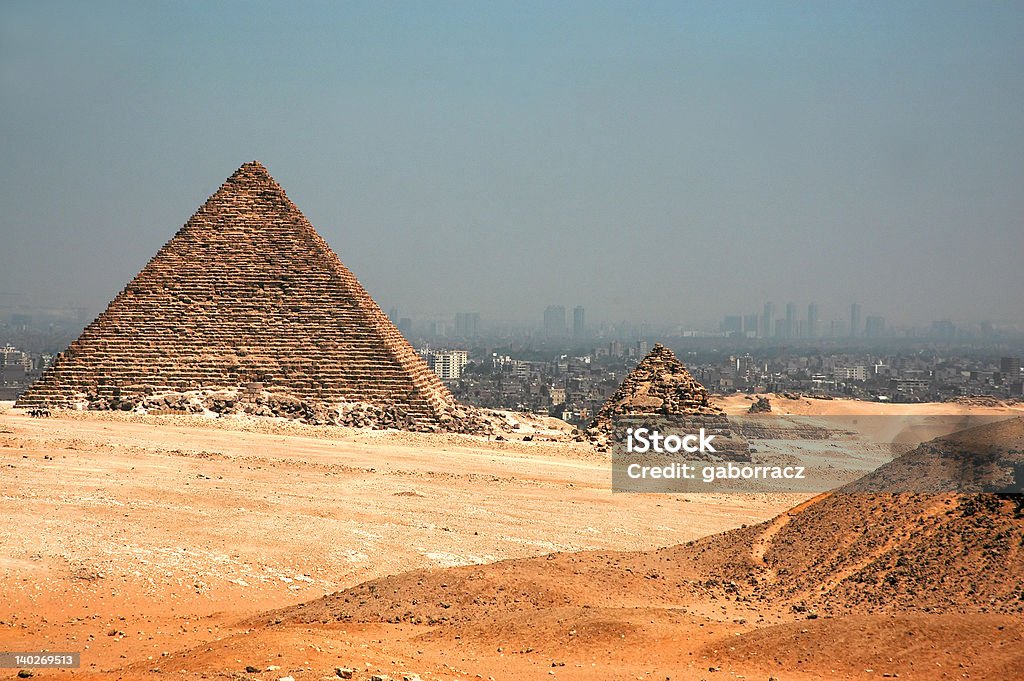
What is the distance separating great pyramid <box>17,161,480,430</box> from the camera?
28250mm

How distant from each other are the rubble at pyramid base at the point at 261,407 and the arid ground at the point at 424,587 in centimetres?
1018

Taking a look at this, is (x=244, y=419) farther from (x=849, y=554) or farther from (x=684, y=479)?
(x=849, y=554)

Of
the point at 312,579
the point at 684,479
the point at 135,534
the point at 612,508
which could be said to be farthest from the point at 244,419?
the point at 312,579

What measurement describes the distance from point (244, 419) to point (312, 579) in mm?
17165

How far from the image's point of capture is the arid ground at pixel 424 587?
6398 millimetres

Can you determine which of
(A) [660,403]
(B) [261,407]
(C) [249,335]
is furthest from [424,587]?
(C) [249,335]

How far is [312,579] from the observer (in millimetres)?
9992

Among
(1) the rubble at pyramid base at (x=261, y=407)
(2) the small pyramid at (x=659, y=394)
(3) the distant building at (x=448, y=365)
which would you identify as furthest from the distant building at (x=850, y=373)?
(1) the rubble at pyramid base at (x=261, y=407)

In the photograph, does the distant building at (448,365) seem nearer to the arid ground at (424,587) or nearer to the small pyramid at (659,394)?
the small pyramid at (659,394)

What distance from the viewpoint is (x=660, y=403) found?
25891 mm

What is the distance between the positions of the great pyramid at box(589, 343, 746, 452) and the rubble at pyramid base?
3.94 meters

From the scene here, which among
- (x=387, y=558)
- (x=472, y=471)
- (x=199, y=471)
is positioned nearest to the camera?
(x=387, y=558)

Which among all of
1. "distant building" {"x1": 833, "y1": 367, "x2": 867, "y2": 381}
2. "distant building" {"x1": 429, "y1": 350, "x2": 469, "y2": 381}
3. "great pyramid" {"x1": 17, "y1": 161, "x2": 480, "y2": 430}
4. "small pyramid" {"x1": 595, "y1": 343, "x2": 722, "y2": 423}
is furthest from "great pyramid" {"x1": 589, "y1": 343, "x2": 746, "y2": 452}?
"distant building" {"x1": 429, "y1": 350, "x2": 469, "y2": 381}

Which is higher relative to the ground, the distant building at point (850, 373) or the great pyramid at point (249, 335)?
the great pyramid at point (249, 335)
